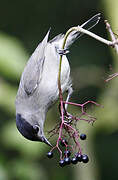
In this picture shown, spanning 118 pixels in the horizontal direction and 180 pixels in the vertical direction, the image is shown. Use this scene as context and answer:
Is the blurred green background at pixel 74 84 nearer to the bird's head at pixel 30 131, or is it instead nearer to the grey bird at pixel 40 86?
the grey bird at pixel 40 86

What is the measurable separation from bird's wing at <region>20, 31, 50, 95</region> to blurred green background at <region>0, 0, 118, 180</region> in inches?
4.5

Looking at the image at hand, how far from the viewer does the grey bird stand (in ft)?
14.4

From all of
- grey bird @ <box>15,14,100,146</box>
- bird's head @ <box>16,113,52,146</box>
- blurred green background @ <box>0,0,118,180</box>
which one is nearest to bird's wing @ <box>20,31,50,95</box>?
grey bird @ <box>15,14,100,146</box>

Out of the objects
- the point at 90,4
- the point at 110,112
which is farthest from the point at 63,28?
the point at 110,112

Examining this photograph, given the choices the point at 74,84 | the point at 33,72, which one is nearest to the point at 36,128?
the point at 33,72

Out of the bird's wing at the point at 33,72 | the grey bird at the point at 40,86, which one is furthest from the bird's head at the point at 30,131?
the bird's wing at the point at 33,72

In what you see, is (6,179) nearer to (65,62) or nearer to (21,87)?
(21,87)

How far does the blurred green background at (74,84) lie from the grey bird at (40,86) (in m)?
0.18

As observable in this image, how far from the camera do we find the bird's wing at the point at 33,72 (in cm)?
477

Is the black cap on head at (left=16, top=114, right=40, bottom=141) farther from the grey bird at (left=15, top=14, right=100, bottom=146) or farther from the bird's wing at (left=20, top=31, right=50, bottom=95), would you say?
the bird's wing at (left=20, top=31, right=50, bottom=95)

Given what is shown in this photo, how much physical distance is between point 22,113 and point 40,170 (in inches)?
43.7

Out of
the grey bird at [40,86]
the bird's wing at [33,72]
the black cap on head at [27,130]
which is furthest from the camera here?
the bird's wing at [33,72]

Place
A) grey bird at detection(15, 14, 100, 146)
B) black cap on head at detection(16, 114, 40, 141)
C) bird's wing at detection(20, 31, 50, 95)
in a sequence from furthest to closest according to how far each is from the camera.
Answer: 1. bird's wing at detection(20, 31, 50, 95)
2. grey bird at detection(15, 14, 100, 146)
3. black cap on head at detection(16, 114, 40, 141)

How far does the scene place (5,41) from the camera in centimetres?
476
